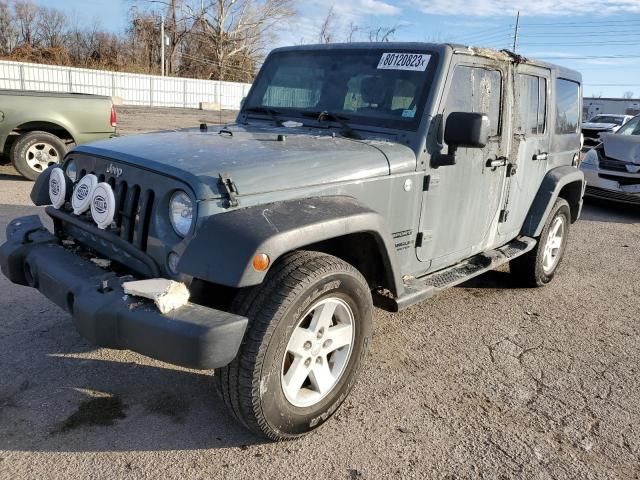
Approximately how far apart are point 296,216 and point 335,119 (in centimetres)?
136

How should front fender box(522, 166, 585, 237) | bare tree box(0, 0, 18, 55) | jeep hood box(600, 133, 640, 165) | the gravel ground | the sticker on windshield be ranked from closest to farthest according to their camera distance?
the gravel ground, the sticker on windshield, front fender box(522, 166, 585, 237), jeep hood box(600, 133, 640, 165), bare tree box(0, 0, 18, 55)

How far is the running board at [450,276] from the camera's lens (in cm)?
321

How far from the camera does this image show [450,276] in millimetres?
3844

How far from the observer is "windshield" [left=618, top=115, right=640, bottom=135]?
408 inches

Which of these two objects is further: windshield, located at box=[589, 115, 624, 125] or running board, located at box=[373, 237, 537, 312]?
windshield, located at box=[589, 115, 624, 125]

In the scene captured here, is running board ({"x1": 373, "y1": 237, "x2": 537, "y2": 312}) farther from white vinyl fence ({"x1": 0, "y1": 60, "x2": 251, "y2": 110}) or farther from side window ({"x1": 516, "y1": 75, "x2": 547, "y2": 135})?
white vinyl fence ({"x1": 0, "y1": 60, "x2": 251, "y2": 110})

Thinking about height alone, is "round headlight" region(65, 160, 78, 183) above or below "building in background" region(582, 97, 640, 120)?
below

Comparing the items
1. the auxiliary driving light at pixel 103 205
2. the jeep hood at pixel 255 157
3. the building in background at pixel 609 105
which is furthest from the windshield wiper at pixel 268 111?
the building in background at pixel 609 105

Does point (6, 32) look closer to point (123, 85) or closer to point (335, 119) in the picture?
point (123, 85)

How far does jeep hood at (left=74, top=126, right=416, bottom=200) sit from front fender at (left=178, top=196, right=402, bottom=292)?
0.13 metres

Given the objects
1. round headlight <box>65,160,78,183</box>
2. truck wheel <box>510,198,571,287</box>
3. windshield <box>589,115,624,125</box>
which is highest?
windshield <box>589,115,624,125</box>

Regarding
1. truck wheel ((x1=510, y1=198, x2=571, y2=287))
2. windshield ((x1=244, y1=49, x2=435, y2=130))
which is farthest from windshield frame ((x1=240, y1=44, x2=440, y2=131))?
truck wheel ((x1=510, y1=198, x2=571, y2=287))

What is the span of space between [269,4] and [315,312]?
52061 mm

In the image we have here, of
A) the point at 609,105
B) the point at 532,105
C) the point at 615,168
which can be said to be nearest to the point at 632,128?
the point at 615,168
